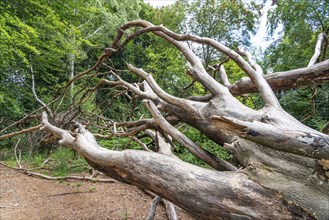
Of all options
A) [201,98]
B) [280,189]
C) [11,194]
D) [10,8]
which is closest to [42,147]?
[11,194]

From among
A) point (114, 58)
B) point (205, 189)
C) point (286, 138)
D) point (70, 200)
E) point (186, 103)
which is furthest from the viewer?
point (114, 58)

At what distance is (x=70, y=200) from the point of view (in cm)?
326

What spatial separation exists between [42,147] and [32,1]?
11.3 feet

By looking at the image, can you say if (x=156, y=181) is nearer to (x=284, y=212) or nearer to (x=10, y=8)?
(x=284, y=212)

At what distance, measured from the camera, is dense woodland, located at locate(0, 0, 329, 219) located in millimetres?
1005

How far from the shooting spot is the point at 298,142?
0.82m

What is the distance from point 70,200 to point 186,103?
8.13 feet

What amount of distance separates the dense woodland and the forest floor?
721 millimetres

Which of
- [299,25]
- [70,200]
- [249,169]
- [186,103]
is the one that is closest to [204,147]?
[70,200]

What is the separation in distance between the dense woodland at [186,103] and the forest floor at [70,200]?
0.72 metres

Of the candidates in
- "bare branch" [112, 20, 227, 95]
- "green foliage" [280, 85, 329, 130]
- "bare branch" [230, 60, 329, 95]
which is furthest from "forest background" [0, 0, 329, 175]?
"bare branch" [112, 20, 227, 95]

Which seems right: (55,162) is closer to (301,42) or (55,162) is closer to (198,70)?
(198,70)

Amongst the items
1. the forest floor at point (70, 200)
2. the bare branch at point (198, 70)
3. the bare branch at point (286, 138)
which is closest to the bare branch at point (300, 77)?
the bare branch at point (198, 70)

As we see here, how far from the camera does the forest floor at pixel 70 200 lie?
2.88 m
